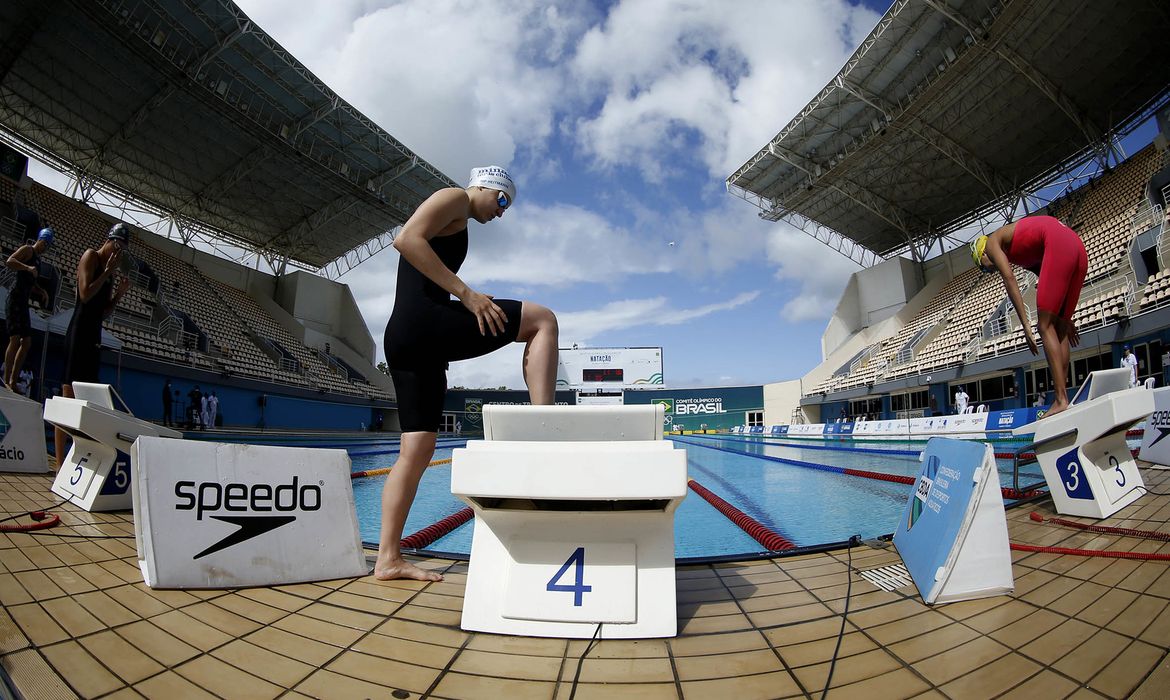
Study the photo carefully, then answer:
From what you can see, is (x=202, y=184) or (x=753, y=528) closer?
(x=753, y=528)

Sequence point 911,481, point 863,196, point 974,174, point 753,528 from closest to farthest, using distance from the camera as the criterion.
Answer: point 753,528 < point 911,481 < point 974,174 < point 863,196

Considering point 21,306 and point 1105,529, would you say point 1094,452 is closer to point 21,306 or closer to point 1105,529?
point 1105,529

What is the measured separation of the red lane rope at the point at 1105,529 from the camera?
64.6 inches

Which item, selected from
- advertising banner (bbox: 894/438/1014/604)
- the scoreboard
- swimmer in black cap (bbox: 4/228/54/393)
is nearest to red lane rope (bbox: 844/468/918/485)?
advertising banner (bbox: 894/438/1014/604)

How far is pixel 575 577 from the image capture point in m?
1.17

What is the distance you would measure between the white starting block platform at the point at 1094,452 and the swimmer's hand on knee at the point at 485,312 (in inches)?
97.2

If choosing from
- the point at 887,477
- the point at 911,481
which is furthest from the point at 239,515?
the point at 887,477

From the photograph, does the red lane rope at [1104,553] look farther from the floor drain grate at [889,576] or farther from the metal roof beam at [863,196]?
the metal roof beam at [863,196]

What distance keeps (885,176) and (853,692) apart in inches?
853

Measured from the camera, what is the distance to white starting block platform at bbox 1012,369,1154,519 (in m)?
2.01

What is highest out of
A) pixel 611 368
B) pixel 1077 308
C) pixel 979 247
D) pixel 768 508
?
pixel 611 368

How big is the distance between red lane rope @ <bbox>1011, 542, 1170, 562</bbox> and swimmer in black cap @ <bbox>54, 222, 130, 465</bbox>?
4.66 meters

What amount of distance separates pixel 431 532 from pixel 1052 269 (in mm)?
3535

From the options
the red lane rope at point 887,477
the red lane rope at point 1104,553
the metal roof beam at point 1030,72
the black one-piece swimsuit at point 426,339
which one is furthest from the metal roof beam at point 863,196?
the black one-piece swimsuit at point 426,339
